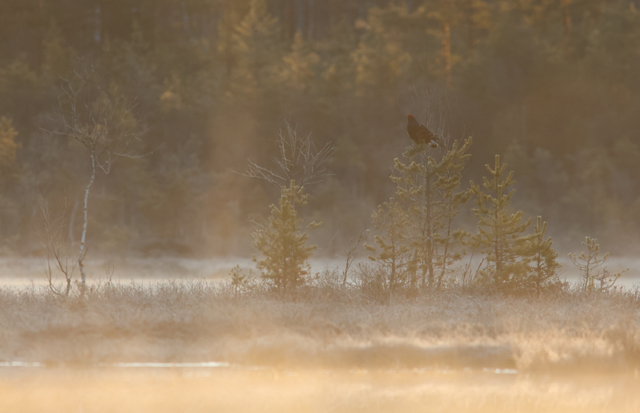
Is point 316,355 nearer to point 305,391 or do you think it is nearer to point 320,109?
point 305,391

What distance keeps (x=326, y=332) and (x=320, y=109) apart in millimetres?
28254

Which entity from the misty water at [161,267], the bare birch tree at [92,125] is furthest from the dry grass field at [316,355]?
the misty water at [161,267]

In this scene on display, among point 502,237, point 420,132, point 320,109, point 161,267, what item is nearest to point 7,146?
point 161,267

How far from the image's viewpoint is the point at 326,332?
1277 centimetres

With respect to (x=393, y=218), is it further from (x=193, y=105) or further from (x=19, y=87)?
(x=19, y=87)

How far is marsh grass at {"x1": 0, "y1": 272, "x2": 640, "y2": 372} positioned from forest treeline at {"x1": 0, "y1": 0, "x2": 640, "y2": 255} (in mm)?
17739

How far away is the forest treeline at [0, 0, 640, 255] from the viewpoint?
3553cm

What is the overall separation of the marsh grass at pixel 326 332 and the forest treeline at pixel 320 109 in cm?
1774

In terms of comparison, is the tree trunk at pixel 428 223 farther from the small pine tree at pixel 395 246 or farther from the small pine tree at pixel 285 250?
the small pine tree at pixel 285 250

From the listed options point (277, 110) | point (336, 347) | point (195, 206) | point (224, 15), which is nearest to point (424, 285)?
point (336, 347)

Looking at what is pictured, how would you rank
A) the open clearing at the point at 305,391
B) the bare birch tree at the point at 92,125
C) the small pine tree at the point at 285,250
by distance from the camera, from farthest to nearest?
the small pine tree at the point at 285,250 < the bare birch tree at the point at 92,125 < the open clearing at the point at 305,391

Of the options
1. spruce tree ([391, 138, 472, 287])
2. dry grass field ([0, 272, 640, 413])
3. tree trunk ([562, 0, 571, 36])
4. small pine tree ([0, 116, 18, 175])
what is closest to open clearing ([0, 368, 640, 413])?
dry grass field ([0, 272, 640, 413])

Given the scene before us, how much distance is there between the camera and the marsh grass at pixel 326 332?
12.1 meters

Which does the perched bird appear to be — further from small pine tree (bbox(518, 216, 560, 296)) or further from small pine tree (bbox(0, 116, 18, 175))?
small pine tree (bbox(0, 116, 18, 175))
